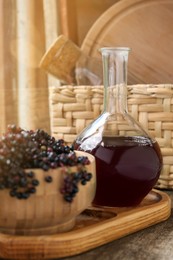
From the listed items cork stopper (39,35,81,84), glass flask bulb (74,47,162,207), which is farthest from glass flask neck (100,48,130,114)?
cork stopper (39,35,81,84)

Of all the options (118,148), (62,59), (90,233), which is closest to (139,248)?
(90,233)

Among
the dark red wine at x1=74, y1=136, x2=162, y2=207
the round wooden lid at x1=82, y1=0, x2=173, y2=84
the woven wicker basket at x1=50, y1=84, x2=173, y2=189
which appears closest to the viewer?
the dark red wine at x1=74, y1=136, x2=162, y2=207

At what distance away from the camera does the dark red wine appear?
0.83 m

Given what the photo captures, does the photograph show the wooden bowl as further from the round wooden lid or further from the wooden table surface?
the round wooden lid

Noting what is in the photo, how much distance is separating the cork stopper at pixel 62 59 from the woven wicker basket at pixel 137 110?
2.5 inches

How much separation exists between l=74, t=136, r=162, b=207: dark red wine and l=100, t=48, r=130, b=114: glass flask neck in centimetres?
7

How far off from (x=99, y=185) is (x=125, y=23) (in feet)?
1.65

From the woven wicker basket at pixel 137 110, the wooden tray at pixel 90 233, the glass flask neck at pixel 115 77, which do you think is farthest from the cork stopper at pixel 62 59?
the wooden tray at pixel 90 233

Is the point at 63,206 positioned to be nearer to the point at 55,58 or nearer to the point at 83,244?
the point at 83,244

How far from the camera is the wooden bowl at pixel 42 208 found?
66 centimetres

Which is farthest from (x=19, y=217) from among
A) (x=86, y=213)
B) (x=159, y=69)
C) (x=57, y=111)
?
(x=159, y=69)

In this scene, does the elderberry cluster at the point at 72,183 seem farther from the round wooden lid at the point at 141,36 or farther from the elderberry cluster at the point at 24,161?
the round wooden lid at the point at 141,36

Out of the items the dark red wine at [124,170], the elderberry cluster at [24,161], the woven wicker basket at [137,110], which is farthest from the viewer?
the woven wicker basket at [137,110]

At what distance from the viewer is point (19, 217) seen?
666mm
